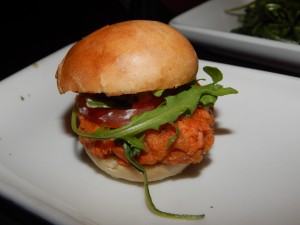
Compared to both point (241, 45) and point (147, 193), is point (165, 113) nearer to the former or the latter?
point (147, 193)

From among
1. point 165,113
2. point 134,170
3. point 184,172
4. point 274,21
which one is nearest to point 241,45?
point 274,21

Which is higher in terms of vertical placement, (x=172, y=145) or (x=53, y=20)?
(x=172, y=145)

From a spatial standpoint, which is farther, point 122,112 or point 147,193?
point 122,112

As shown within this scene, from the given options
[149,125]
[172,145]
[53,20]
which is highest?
[149,125]

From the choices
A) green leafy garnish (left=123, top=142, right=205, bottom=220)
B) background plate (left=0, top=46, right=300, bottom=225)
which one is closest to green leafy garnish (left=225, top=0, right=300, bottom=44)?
background plate (left=0, top=46, right=300, bottom=225)

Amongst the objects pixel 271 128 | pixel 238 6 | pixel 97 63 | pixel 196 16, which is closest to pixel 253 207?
pixel 271 128

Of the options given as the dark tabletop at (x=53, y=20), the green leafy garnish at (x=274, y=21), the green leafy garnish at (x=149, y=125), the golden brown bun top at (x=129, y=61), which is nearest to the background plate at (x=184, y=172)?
the green leafy garnish at (x=149, y=125)

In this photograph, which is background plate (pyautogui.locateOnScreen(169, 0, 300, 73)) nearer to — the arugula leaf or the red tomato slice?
the arugula leaf
